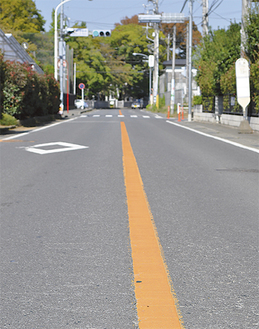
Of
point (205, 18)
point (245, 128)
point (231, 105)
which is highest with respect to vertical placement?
point (205, 18)

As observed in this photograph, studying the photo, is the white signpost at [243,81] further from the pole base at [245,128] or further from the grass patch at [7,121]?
the grass patch at [7,121]

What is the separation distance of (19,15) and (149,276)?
78605 mm

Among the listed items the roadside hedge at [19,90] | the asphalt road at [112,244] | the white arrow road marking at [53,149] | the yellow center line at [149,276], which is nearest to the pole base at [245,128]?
the white arrow road marking at [53,149]

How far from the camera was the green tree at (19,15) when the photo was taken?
71.8 m

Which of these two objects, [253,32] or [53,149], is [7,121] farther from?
[253,32]

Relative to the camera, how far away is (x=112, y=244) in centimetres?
396

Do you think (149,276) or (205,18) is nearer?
(149,276)

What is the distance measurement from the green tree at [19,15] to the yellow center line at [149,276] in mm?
69836

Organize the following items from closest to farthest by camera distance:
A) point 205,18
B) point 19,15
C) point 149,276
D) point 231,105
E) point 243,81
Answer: point 149,276 < point 243,81 < point 231,105 < point 205,18 < point 19,15

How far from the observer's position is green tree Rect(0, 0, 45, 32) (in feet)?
235

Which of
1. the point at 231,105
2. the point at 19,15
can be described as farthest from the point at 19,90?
the point at 19,15

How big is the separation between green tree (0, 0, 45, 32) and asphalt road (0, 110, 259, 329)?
67733mm

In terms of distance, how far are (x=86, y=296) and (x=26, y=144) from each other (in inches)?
410

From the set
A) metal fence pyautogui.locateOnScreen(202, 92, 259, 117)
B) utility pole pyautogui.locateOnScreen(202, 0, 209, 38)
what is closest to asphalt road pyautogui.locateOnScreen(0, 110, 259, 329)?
metal fence pyautogui.locateOnScreen(202, 92, 259, 117)
